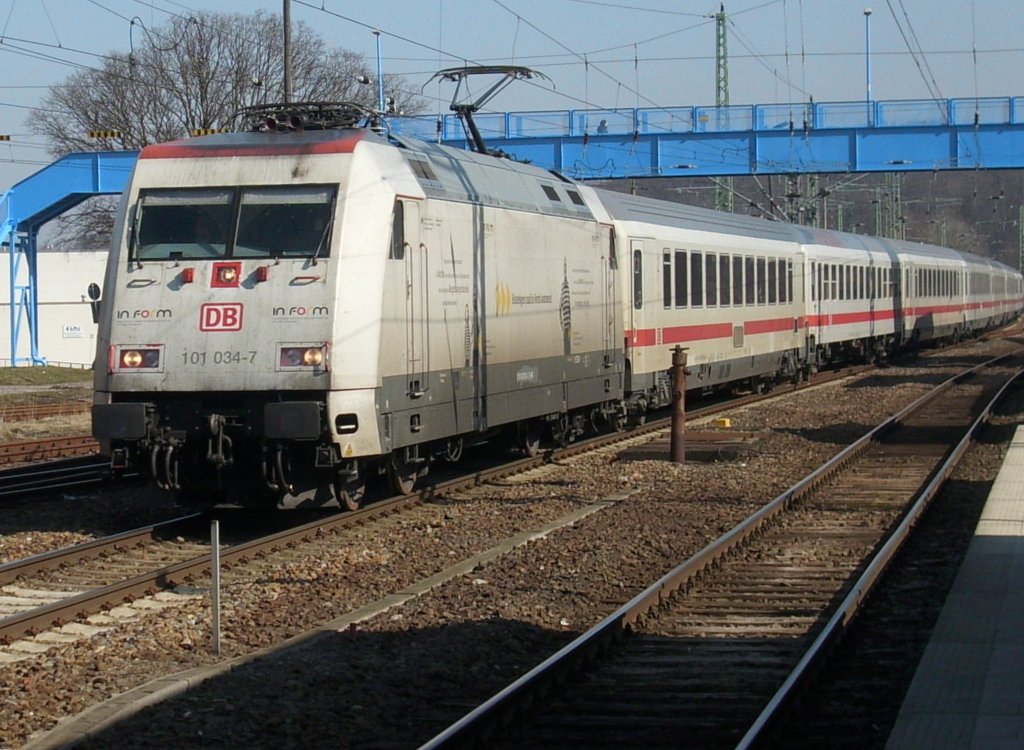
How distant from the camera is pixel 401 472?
1398 centimetres

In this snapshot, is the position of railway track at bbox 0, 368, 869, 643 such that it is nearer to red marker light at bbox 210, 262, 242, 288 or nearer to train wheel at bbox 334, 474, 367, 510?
train wheel at bbox 334, 474, 367, 510

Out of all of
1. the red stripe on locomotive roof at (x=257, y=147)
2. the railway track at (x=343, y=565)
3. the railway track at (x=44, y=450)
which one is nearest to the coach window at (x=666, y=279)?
the railway track at (x=343, y=565)

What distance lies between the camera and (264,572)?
10.8 m

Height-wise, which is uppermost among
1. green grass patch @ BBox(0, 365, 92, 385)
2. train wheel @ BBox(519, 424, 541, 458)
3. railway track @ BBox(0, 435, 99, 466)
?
green grass patch @ BBox(0, 365, 92, 385)

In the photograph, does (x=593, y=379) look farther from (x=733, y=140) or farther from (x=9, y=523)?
(x=733, y=140)

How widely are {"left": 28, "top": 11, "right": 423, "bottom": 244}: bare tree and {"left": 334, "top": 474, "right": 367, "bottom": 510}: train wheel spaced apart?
40432mm

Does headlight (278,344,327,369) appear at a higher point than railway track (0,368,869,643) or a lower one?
higher

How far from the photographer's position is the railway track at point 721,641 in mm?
6742

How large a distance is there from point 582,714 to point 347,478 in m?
5.85

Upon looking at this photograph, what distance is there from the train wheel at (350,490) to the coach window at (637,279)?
7442 millimetres

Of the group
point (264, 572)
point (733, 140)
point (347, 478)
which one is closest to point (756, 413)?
point (347, 478)

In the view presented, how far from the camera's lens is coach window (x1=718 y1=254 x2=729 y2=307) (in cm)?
2406

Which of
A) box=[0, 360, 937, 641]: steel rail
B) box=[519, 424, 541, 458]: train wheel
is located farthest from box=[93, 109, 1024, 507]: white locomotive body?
box=[519, 424, 541, 458]: train wheel

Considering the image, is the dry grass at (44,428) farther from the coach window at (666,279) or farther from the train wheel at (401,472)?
the train wheel at (401,472)
